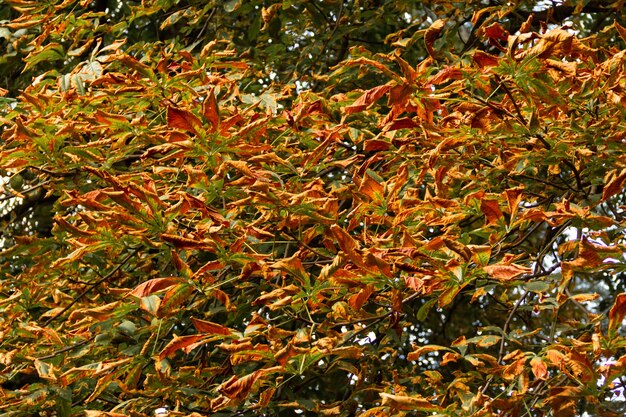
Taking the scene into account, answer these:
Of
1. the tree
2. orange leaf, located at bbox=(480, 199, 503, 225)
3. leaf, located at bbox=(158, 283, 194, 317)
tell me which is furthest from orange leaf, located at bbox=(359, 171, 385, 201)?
leaf, located at bbox=(158, 283, 194, 317)

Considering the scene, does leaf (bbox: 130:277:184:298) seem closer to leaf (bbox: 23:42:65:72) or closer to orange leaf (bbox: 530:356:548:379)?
orange leaf (bbox: 530:356:548:379)

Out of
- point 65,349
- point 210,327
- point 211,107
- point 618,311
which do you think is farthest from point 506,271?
point 65,349

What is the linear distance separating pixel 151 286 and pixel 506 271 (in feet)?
2.31

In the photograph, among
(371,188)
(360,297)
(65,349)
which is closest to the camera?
→ (360,297)

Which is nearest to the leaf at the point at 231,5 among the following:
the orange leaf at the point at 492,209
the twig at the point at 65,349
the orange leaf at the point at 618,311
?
the twig at the point at 65,349

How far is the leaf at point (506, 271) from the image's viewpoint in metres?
1.73

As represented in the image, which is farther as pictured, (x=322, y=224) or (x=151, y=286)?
(x=322, y=224)

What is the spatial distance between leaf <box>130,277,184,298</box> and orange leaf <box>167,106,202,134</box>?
378 millimetres

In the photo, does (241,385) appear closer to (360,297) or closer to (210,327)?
(210,327)

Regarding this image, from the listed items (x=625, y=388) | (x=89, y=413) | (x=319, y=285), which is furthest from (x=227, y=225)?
(x=625, y=388)

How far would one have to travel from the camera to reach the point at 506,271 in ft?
5.77

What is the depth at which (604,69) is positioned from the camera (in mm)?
2178

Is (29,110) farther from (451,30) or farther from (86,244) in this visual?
(451,30)

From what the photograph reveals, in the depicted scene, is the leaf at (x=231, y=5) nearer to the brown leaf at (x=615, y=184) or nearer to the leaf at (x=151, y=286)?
the leaf at (x=151, y=286)
